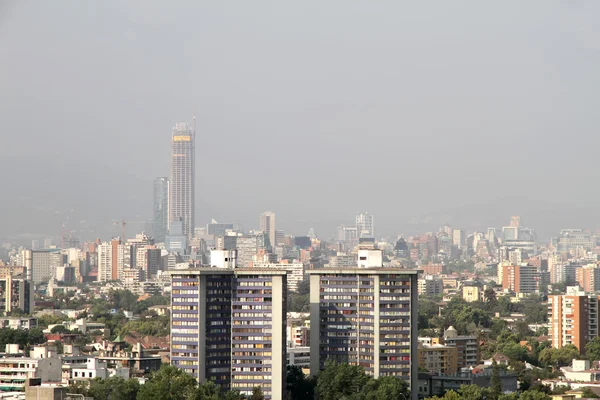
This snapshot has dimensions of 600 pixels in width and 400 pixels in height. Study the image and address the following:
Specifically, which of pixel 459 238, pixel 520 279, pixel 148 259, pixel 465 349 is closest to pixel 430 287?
pixel 520 279

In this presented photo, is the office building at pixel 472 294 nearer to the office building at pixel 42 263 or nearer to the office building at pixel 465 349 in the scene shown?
the office building at pixel 465 349

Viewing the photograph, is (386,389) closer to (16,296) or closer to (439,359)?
(439,359)

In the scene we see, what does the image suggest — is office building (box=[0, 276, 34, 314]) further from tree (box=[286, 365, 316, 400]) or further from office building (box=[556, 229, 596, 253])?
office building (box=[556, 229, 596, 253])

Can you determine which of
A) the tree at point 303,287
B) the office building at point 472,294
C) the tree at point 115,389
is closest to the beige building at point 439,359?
the tree at point 115,389

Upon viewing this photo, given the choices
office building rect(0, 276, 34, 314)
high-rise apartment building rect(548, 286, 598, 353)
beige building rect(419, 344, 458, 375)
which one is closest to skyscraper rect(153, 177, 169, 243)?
Answer: office building rect(0, 276, 34, 314)

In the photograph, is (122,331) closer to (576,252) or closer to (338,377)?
(338,377)

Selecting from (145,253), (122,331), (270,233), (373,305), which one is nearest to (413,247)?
(270,233)
